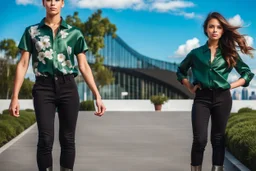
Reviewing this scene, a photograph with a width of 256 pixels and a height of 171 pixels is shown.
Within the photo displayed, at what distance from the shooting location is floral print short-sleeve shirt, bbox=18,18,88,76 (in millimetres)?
5188

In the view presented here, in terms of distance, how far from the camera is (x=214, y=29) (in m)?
5.76

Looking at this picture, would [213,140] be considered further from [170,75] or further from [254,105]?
[170,75]

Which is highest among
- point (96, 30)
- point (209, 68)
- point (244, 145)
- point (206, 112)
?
point (96, 30)

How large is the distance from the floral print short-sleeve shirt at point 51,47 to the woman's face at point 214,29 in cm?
137

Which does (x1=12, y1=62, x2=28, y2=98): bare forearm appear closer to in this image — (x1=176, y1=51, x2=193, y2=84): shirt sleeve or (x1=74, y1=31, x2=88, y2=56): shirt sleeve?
(x1=74, y1=31, x2=88, y2=56): shirt sleeve

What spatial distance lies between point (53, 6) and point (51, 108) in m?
0.94

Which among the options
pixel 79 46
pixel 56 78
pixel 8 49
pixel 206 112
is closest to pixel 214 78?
pixel 206 112

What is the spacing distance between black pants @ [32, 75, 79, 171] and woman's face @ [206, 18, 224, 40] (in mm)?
1558

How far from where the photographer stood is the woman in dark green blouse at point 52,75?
512 cm

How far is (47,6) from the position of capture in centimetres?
514

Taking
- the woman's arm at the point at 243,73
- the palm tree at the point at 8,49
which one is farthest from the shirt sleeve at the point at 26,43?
the palm tree at the point at 8,49

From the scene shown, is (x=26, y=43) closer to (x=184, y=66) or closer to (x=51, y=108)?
(x=51, y=108)

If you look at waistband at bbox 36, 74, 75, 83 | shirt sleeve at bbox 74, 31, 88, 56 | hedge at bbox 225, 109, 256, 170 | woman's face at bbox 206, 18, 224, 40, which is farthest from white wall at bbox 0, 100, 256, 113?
waistband at bbox 36, 74, 75, 83

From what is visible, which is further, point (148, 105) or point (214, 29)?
point (148, 105)
